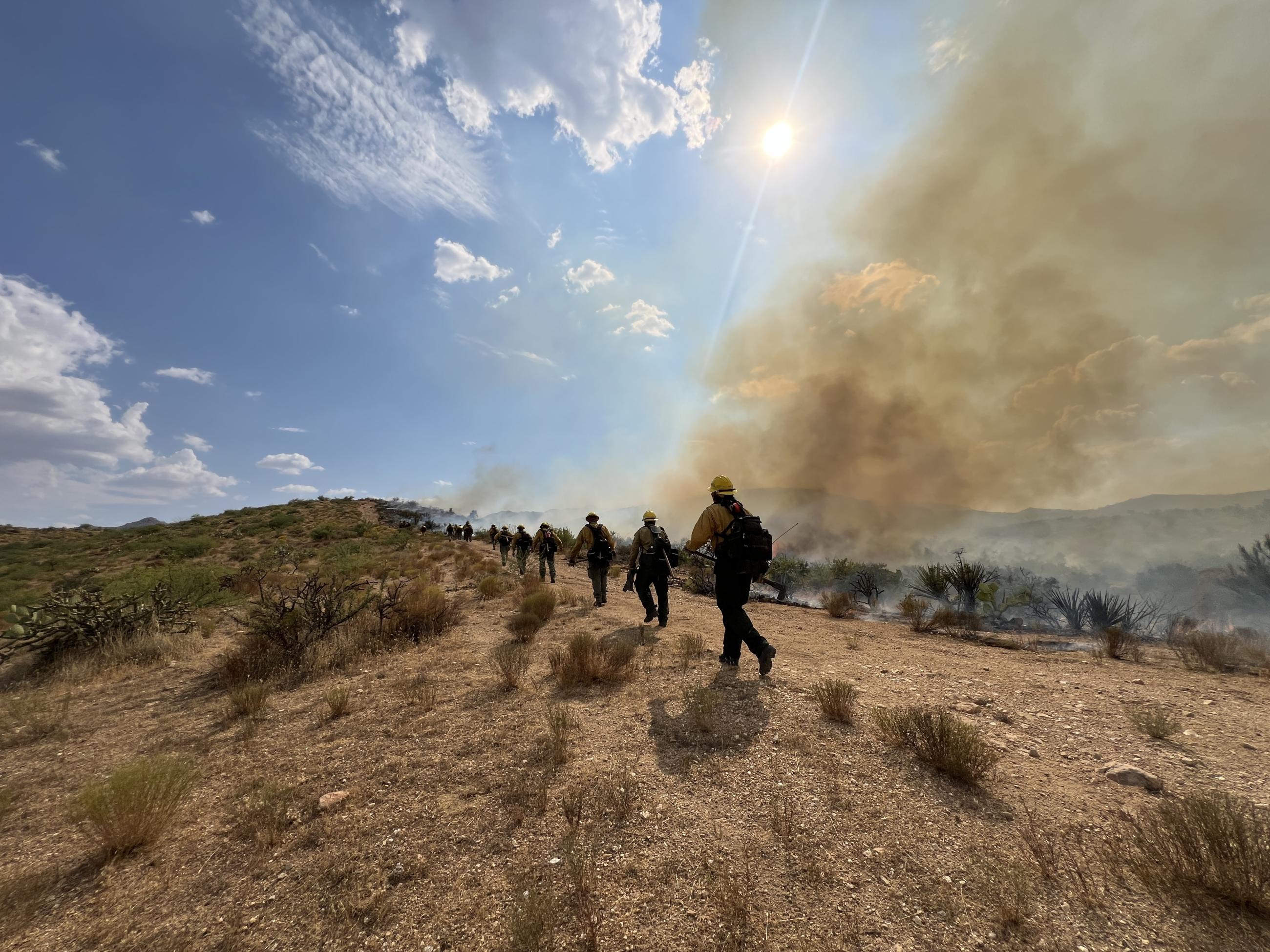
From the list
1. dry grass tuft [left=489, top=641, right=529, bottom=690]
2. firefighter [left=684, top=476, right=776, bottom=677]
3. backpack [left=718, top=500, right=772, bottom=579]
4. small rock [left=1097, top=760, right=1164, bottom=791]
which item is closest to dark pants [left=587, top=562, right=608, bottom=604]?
dry grass tuft [left=489, top=641, right=529, bottom=690]

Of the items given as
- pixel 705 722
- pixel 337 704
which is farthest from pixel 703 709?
pixel 337 704

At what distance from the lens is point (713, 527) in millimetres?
5609

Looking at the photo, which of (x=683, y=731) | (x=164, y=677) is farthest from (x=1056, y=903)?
(x=164, y=677)

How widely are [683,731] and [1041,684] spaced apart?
4664 mm

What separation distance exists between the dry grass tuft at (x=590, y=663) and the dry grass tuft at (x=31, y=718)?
5039 millimetres

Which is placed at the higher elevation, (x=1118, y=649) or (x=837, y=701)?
(x=837, y=701)

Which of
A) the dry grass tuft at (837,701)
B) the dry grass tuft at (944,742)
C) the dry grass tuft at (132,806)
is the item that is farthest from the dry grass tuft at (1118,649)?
the dry grass tuft at (132,806)

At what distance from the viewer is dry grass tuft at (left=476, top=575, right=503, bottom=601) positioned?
10.7 metres

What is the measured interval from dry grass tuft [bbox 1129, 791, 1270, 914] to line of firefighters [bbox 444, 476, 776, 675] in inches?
112

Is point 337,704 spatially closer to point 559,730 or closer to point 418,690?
point 418,690

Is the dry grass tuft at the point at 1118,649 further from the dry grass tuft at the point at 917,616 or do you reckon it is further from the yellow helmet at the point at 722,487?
the yellow helmet at the point at 722,487

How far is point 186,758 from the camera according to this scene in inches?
149

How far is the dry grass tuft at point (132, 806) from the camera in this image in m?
2.76

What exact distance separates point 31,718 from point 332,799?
4628mm
